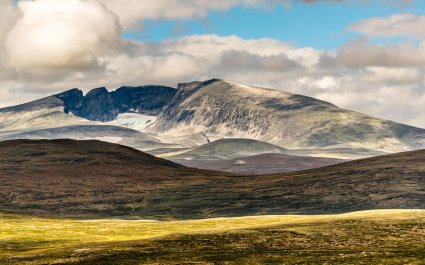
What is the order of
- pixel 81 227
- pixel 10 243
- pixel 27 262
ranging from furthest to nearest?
pixel 81 227, pixel 10 243, pixel 27 262

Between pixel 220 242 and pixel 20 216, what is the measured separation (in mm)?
111354

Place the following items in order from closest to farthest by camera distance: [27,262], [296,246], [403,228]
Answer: [27,262] → [296,246] → [403,228]

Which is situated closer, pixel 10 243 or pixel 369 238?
pixel 369 238

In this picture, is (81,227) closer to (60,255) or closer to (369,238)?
(60,255)

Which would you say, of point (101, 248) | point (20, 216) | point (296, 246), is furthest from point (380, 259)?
point (20, 216)

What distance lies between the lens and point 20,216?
179250mm

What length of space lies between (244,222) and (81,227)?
3502 centimetres

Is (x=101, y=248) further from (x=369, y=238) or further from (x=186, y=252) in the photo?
(x=369, y=238)

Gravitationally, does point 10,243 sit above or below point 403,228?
below

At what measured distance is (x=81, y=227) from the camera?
136 m

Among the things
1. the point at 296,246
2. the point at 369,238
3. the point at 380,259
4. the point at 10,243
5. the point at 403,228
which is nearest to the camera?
the point at 380,259

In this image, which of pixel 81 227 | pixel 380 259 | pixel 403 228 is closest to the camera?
pixel 380 259

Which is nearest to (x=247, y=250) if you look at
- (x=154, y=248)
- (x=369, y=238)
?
(x=154, y=248)

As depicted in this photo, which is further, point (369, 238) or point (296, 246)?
point (369, 238)
